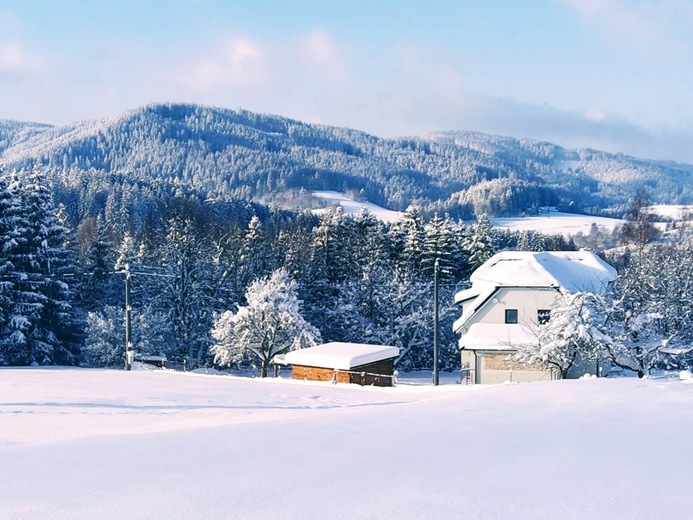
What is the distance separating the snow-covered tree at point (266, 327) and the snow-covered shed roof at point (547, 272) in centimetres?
1096

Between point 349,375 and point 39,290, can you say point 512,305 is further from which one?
point 39,290

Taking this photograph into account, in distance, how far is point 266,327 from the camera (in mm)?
38750

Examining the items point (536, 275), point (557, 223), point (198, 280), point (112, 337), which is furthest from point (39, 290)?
point (557, 223)

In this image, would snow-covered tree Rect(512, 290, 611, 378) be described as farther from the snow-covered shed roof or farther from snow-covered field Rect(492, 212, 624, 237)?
snow-covered field Rect(492, 212, 624, 237)

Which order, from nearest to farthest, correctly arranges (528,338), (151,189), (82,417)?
(82,417)
(528,338)
(151,189)

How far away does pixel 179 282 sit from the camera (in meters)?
48.1

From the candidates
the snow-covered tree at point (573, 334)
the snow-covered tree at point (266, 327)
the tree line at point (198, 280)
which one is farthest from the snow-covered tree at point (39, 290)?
the snow-covered tree at point (573, 334)

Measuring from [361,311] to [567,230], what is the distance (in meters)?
119

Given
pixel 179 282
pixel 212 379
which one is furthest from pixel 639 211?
pixel 212 379

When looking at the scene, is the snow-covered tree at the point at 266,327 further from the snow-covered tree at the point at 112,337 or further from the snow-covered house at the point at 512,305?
the snow-covered house at the point at 512,305

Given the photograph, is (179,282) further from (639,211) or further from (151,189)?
(151,189)

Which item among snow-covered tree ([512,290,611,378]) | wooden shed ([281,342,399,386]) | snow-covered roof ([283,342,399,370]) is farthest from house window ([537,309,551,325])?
wooden shed ([281,342,399,386])

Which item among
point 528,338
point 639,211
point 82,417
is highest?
point 639,211

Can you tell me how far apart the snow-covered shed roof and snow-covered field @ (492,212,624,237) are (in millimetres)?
113405
